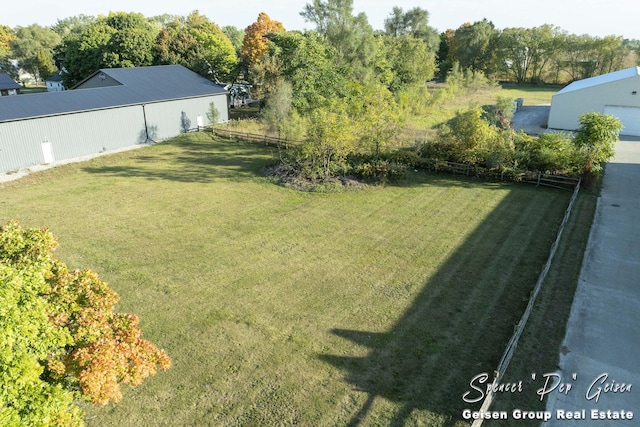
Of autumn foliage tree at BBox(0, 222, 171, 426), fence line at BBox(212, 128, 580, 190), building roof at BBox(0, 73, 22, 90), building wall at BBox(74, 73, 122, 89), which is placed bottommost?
fence line at BBox(212, 128, 580, 190)

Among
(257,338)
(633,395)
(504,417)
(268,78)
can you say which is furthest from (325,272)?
(268,78)

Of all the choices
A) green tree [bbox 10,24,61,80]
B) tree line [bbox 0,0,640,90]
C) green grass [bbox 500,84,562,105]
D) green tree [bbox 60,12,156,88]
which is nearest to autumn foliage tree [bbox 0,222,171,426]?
tree line [bbox 0,0,640,90]

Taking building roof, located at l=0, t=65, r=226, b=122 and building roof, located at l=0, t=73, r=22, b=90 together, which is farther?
building roof, located at l=0, t=73, r=22, b=90

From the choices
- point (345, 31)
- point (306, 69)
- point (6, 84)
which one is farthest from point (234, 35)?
point (306, 69)

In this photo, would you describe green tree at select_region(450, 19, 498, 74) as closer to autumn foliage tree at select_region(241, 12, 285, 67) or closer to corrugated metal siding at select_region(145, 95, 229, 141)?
autumn foliage tree at select_region(241, 12, 285, 67)

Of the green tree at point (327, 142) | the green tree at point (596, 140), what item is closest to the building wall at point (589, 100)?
the green tree at point (596, 140)

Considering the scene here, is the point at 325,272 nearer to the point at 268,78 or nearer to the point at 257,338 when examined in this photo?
the point at 257,338
